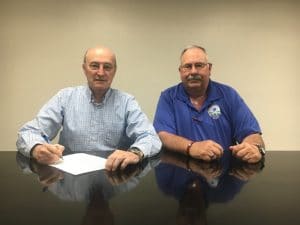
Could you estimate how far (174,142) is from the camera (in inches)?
72.2

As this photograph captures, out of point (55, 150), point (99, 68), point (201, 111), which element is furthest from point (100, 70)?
point (55, 150)

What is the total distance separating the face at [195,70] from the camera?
7.50 ft

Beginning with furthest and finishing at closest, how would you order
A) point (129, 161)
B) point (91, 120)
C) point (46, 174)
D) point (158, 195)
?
point (91, 120)
point (129, 161)
point (46, 174)
point (158, 195)

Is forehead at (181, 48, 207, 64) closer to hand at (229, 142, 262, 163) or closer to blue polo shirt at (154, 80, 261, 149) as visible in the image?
blue polo shirt at (154, 80, 261, 149)

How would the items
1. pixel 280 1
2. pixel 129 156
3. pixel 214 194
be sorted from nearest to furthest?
pixel 214 194 → pixel 129 156 → pixel 280 1

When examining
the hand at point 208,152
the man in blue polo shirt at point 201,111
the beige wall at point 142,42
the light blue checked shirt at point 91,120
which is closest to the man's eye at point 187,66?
the man in blue polo shirt at point 201,111

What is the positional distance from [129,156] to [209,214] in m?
0.56

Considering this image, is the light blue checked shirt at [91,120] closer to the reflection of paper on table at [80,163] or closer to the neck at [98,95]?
the neck at [98,95]

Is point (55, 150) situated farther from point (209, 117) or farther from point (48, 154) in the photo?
point (209, 117)

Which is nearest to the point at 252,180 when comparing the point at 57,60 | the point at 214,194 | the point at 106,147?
the point at 214,194

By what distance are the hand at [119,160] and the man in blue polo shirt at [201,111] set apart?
0.70m

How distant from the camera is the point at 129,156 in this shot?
137 centimetres

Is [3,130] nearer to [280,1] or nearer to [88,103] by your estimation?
[88,103]

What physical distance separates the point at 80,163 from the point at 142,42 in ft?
5.85
